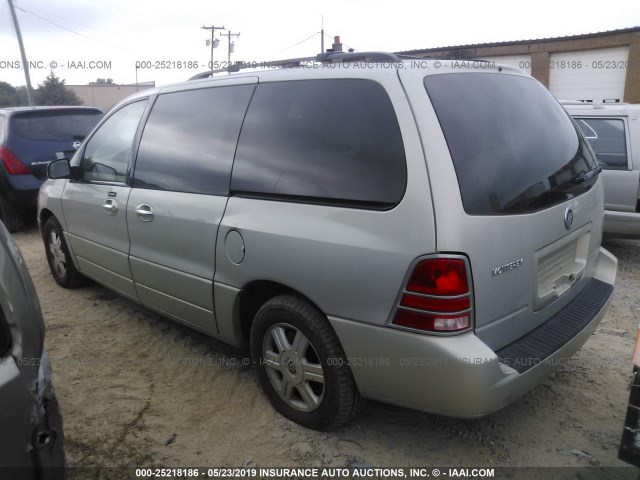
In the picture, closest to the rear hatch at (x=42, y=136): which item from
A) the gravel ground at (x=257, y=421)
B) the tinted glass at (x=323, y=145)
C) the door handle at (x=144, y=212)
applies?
the gravel ground at (x=257, y=421)

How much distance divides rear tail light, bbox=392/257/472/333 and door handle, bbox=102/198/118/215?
242 centimetres

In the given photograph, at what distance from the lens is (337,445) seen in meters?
2.64

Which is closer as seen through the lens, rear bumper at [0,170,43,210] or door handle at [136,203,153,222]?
door handle at [136,203,153,222]

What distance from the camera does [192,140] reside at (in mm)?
3160

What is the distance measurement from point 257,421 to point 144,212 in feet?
4.97

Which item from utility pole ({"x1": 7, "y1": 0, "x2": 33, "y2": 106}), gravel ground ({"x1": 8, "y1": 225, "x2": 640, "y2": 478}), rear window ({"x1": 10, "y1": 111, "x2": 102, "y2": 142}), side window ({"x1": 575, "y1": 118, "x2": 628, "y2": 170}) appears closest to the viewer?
gravel ground ({"x1": 8, "y1": 225, "x2": 640, "y2": 478})

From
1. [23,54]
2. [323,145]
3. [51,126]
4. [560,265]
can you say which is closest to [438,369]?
[560,265]

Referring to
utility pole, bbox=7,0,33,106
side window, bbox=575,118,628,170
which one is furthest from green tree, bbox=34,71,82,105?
side window, bbox=575,118,628,170

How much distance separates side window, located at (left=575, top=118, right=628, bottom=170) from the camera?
571 cm

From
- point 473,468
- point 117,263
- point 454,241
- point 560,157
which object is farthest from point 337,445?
point 117,263

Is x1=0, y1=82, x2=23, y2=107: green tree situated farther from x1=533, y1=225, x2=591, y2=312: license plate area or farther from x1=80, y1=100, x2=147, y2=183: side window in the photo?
x1=533, y1=225, x2=591, y2=312: license plate area

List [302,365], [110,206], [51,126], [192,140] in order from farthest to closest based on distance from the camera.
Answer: [51,126] < [110,206] < [192,140] < [302,365]

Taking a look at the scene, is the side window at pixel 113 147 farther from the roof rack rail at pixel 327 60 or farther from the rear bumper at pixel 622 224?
the rear bumper at pixel 622 224

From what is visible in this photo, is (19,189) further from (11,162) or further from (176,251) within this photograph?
(176,251)
